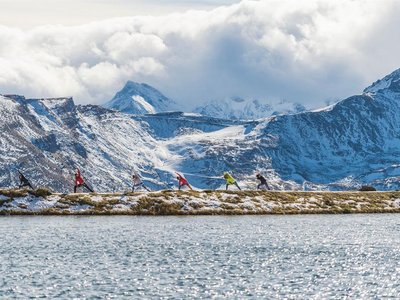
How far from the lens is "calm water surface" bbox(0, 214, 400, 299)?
55875 mm

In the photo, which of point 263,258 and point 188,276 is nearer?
→ point 188,276

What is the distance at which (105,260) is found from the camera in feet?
227

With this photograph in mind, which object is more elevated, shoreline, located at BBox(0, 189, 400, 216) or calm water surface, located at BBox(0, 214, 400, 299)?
shoreline, located at BBox(0, 189, 400, 216)

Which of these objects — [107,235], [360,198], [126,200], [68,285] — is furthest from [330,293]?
[360,198]

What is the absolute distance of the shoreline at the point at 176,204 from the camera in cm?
11900

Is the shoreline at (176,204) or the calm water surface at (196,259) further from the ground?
the shoreline at (176,204)

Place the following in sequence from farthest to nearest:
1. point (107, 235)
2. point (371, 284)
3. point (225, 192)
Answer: point (225, 192)
point (107, 235)
point (371, 284)

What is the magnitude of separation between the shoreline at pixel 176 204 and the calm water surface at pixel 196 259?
9382 millimetres

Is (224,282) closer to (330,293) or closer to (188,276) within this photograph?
(188,276)

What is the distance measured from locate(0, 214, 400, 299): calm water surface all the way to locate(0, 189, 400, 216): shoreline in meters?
9.38

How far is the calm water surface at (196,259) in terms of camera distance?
183ft

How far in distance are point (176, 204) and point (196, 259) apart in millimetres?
52486

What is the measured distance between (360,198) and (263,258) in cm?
7478

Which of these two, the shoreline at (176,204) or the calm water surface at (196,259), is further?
the shoreline at (176,204)
